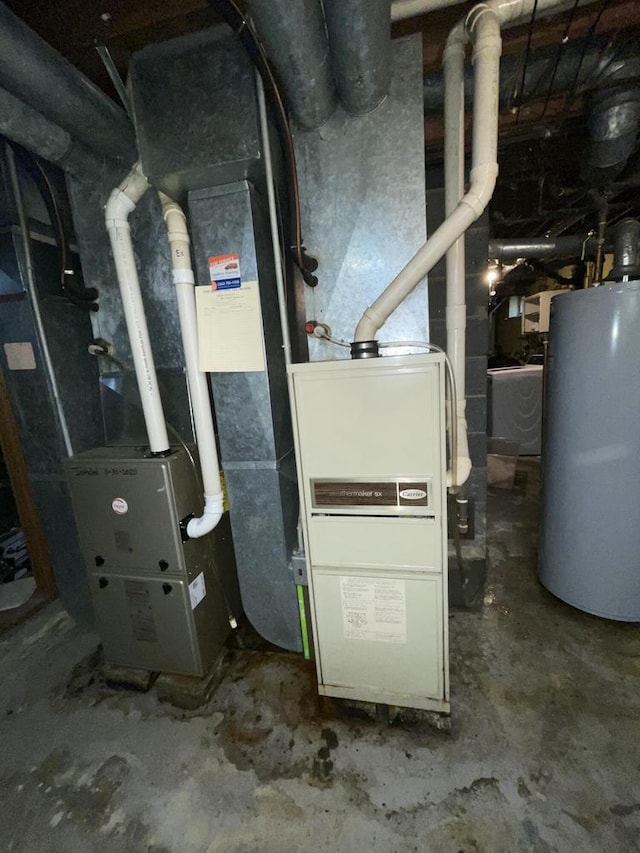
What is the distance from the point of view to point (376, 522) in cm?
116

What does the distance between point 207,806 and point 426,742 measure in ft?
2.52

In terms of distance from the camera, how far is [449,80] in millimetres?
1206

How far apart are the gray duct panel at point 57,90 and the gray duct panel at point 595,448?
2.00 m

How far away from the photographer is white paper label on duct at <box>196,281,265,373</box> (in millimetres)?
1234

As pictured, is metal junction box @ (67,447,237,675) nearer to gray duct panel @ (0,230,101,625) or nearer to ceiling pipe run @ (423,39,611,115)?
gray duct panel @ (0,230,101,625)

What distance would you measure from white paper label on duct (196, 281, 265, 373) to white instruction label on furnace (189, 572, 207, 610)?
90cm

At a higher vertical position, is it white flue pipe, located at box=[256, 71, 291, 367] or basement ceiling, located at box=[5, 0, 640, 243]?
basement ceiling, located at box=[5, 0, 640, 243]

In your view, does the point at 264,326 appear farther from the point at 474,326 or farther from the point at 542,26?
the point at 542,26

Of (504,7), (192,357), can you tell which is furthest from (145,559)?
(504,7)

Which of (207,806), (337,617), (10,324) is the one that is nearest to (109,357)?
(10,324)

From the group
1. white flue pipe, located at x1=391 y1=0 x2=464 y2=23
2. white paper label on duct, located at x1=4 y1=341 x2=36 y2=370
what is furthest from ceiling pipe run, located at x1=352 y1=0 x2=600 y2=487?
white paper label on duct, located at x1=4 y1=341 x2=36 y2=370

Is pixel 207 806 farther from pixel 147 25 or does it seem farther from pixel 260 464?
pixel 147 25

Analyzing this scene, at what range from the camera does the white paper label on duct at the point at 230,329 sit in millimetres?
1234

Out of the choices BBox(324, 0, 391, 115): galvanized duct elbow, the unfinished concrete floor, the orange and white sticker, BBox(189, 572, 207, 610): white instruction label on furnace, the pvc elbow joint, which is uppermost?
BBox(324, 0, 391, 115): galvanized duct elbow
